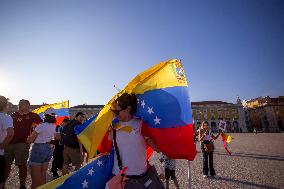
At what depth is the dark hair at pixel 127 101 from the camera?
112 inches

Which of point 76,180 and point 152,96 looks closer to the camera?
point 76,180

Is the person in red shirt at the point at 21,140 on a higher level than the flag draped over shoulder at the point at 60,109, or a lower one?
lower

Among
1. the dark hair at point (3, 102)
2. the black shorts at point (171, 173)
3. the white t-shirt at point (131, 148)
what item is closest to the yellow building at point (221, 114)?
the black shorts at point (171, 173)

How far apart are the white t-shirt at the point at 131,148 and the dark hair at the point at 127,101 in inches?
7.1

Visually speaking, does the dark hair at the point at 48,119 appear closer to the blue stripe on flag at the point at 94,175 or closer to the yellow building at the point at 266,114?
the blue stripe on flag at the point at 94,175

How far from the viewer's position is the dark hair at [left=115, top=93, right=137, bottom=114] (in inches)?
112

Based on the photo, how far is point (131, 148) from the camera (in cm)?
272

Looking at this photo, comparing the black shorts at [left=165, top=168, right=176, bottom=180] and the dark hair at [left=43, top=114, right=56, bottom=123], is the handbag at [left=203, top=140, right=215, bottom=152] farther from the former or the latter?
the dark hair at [left=43, top=114, right=56, bottom=123]

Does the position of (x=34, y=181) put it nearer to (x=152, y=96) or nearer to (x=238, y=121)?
(x=152, y=96)

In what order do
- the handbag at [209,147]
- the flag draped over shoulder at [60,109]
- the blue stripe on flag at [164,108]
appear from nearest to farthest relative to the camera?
the blue stripe on flag at [164,108], the handbag at [209,147], the flag draped over shoulder at [60,109]

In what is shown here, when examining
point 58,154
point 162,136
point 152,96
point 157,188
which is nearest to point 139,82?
point 152,96

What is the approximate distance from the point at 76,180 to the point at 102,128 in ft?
2.33

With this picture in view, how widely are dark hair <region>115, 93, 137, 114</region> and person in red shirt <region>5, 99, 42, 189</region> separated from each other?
361cm

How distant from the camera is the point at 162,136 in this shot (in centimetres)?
298
